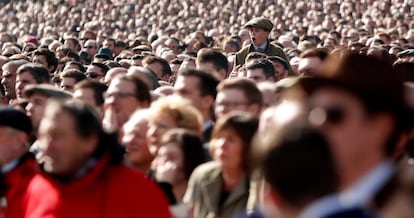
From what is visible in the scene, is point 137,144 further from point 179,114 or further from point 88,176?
point 88,176

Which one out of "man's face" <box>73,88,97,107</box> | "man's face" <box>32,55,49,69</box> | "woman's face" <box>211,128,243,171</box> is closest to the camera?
"woman's face" <box>211,128,243,171</box>

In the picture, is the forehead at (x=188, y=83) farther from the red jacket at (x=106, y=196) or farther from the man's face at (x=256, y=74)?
the red jacket at (x=106, y=196)

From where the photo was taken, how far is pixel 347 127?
425 centimetres

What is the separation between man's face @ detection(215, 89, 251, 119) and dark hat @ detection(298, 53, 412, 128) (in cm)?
341

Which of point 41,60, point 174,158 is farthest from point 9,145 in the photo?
point 41,60

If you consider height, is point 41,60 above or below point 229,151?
below

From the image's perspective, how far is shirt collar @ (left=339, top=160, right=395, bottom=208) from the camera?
13.8 feet

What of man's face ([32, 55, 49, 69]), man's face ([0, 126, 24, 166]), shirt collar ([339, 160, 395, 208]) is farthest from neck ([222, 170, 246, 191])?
man's face ([32, 55, 49, 69])

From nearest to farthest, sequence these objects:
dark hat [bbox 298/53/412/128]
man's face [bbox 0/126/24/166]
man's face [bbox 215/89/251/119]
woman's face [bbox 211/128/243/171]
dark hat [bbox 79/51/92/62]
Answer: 1. dark hat [bbox 298/53/412/128]
2. woman's face [bbox 211/128/243/171]
3. man's face [bbox 0/126/24/166]
4. man's face [bbox 215/89/251/119]
5. dark hat [bbox 79/51/92/62]

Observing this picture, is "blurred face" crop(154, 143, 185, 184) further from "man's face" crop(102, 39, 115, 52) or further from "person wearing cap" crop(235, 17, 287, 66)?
"man's face" crop(102, 39, 115, 52)

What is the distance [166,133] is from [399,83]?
2.90 m

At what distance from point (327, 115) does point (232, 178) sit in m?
2.77

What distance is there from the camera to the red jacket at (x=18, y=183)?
7.00 metres

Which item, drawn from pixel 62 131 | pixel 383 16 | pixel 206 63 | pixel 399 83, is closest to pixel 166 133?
pixel 62 131
